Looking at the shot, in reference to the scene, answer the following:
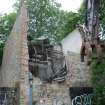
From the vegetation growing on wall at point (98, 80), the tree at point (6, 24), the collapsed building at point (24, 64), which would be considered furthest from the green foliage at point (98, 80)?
the tree at point (6, 24)

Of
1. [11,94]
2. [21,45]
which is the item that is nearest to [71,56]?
[21,45]

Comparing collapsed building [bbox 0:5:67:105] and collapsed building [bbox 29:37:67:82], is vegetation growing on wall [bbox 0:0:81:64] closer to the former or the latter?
collapsed building [bbox 29:37:67:82]

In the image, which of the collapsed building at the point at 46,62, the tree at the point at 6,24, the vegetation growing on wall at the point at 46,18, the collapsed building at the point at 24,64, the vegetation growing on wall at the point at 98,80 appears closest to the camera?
the collapsed building at the point at 24,64

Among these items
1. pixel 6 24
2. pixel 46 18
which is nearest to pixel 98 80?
pixel 6 24

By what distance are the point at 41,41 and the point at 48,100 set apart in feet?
8.02

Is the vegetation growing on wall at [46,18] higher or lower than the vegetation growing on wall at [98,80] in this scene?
higher

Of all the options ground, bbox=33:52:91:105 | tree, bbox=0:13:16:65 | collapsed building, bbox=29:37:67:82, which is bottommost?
ground, bbox=33:52:91:105

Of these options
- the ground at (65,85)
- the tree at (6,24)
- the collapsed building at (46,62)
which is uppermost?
the tree at (6,24)

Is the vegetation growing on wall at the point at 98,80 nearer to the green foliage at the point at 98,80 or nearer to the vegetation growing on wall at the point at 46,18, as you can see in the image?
the green foliage at the point at 98,80

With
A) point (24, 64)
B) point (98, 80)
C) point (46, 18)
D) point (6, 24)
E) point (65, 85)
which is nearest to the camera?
point (24, 64)

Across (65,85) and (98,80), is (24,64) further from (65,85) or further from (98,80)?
(98,80)

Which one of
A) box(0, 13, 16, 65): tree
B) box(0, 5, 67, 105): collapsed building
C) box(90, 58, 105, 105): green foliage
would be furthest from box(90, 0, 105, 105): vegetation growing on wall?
box(0, 13, 16, 65): tree

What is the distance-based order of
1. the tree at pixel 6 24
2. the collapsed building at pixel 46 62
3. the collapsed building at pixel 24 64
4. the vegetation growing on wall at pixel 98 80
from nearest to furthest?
the collapsed building at pixel 24 64 < the vegetation growing on wall at pixel 98 80 < the collapsed building at pixel 46 62 < the tree at pixel 6 24

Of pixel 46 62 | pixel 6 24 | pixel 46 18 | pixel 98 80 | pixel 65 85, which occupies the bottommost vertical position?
pixel 65 85
